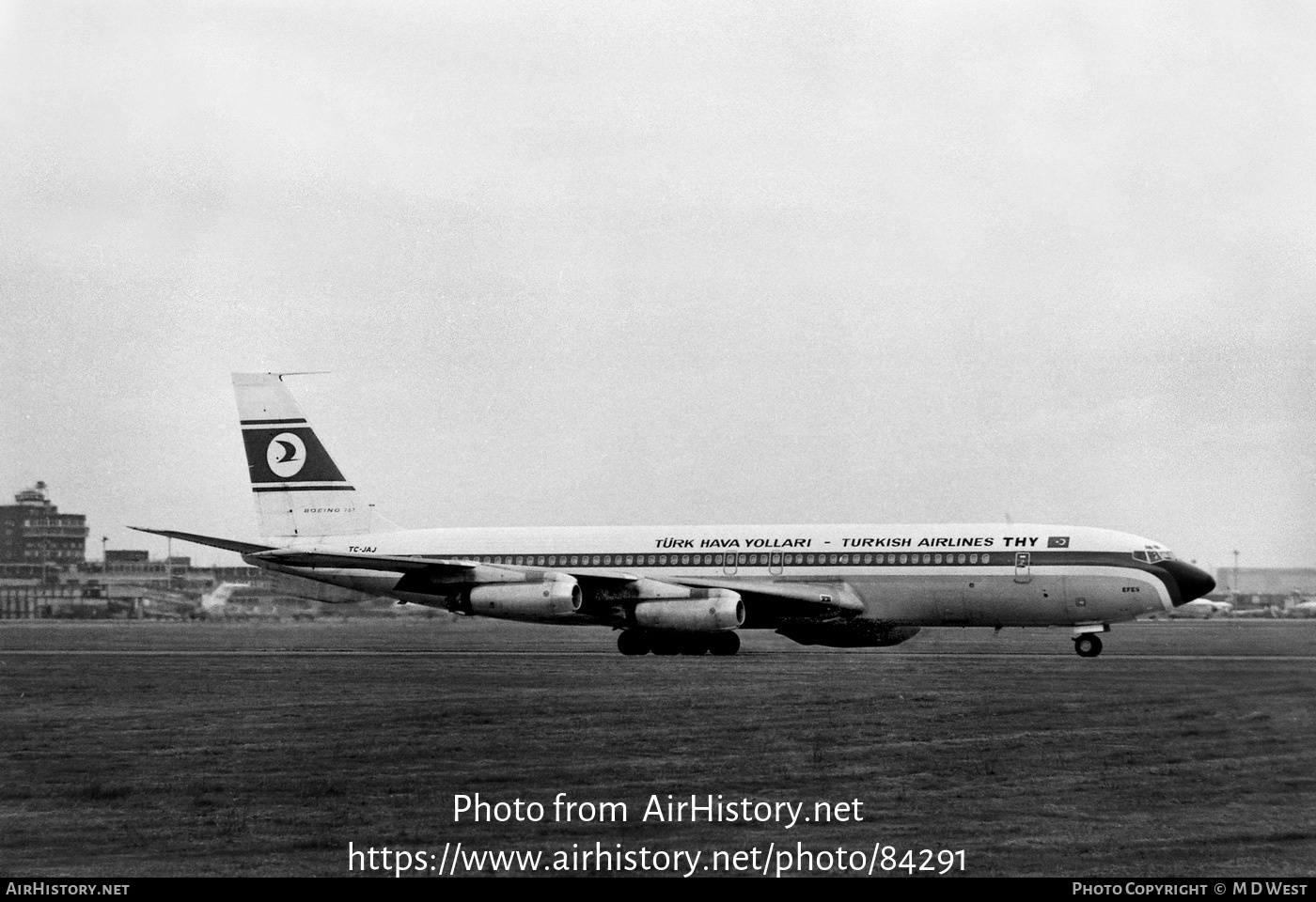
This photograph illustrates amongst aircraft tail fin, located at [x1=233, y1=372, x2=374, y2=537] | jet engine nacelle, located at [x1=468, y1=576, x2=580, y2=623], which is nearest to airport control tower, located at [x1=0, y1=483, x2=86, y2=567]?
aircraft tail fin, located at [x1=233, y1=372, x2=374, y2=537]

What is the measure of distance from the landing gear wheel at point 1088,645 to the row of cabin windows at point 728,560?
295 centimetres

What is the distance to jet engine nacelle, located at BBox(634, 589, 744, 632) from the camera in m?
37.6

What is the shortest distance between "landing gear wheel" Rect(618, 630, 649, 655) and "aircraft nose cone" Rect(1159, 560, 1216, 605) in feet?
43.2

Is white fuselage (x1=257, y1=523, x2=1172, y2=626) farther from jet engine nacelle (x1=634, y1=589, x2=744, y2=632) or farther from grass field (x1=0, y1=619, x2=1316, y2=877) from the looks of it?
A: grass field (x1=0, y1=619, x2=1316, y2=877)

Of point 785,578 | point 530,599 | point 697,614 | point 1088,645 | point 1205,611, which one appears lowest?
point 1088,645

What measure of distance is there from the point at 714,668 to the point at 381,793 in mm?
17378

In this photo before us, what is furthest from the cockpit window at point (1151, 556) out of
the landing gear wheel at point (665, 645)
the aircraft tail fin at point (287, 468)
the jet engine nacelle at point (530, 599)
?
the aircraft tail fin at point (287, 468)

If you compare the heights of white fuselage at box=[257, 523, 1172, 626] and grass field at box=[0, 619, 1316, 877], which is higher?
white fuselage at box=[257, 523, 1172, 626]

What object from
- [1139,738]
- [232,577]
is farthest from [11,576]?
[1139,738]

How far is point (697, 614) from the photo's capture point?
37656 millimetres

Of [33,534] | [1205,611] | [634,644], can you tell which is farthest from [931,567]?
[33,534]

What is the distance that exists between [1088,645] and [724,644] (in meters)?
8.95

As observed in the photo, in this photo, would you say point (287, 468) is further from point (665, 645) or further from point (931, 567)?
point (931, 567)
